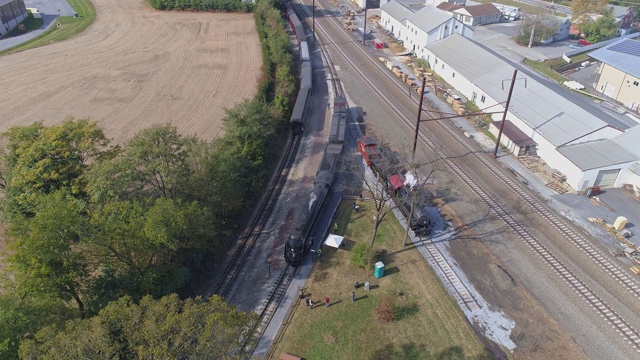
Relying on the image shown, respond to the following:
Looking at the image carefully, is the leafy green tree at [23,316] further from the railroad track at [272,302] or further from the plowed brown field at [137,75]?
the plowed brown field at [137,75]

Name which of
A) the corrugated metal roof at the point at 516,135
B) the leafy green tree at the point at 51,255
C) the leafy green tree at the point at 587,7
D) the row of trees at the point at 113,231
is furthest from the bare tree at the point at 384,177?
the leafy green tree at the point at 587,7

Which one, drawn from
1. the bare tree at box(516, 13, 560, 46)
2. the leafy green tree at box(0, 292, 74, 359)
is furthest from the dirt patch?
A: the bare tree at box(516, 13, 560, 46)

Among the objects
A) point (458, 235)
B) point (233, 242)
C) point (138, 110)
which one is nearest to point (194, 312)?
point (233, 242)

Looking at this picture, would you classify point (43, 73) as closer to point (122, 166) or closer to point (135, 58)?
point (135, 58)

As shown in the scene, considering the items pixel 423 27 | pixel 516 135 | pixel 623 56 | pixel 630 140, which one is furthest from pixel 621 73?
pixel 423 27

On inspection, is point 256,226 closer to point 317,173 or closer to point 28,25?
point 317,173
